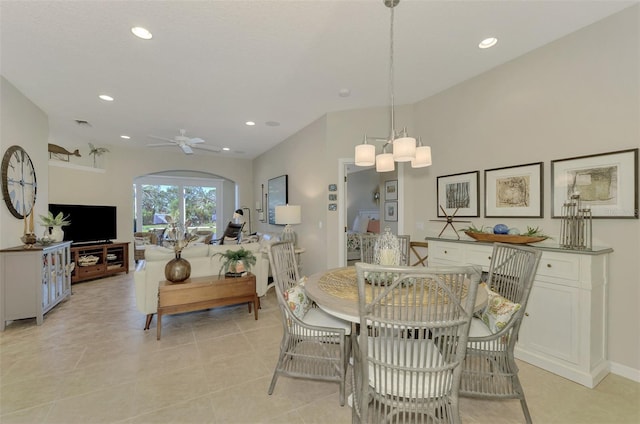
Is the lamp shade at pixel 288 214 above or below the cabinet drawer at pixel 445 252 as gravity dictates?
above

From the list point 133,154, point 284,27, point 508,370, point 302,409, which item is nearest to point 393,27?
point 284,27

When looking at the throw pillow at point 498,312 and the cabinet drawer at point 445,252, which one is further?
the cabinet drawer at point 445,252

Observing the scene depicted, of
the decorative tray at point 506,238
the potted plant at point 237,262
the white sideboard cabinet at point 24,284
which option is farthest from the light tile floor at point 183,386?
the decorative tray at point 506,238

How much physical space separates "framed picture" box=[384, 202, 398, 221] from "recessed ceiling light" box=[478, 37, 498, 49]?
4.16m

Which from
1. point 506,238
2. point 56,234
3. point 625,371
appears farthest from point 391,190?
point 56,234

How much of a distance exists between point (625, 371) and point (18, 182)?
6320mm

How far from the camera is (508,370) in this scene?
1648 mm

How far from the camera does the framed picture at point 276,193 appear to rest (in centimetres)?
567

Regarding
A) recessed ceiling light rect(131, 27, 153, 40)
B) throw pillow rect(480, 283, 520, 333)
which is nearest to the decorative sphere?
throw pillow rect(480, 283, 520, 333)

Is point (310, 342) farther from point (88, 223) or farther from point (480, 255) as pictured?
point (88, 223)

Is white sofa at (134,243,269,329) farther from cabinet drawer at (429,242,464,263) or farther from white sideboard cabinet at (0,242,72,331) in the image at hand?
cabinet drawer at (429,242,464,263)

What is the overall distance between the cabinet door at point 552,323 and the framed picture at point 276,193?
4.28m

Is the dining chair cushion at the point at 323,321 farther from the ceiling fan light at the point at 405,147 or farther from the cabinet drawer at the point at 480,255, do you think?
the cabinet drawer at the point at 480,255

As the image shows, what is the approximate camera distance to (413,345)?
125 cm
